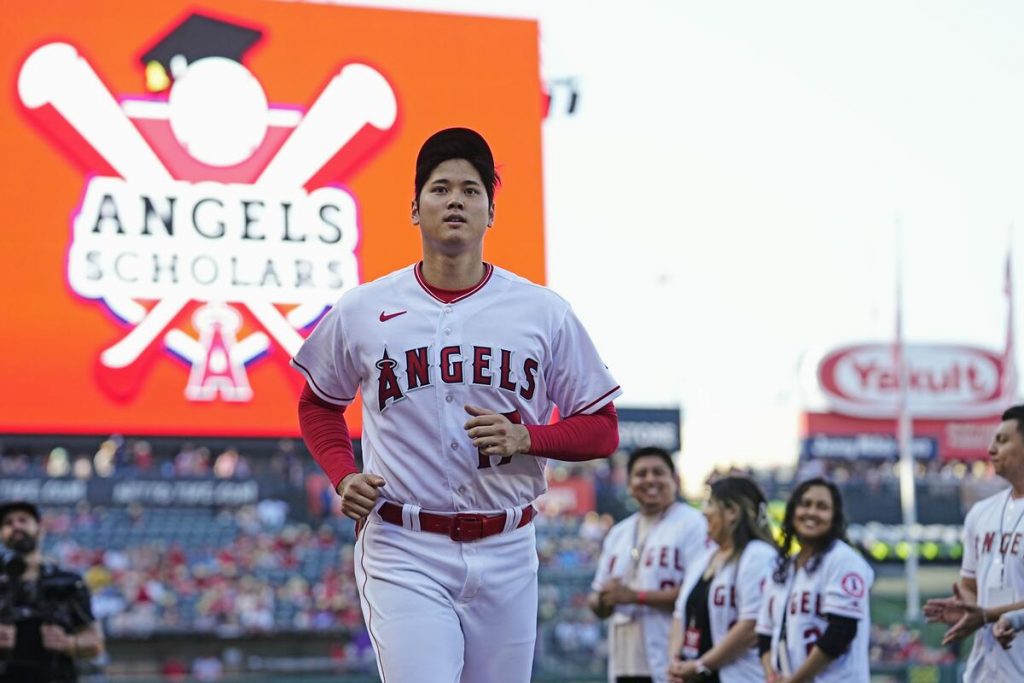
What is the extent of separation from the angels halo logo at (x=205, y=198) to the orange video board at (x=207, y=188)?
0.5 inches

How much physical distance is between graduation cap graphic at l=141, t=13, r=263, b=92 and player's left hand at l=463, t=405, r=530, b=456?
5977mm

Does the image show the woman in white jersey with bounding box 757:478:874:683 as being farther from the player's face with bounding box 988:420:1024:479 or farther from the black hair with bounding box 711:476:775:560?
the player's face with bounding box 988:420:1024:479

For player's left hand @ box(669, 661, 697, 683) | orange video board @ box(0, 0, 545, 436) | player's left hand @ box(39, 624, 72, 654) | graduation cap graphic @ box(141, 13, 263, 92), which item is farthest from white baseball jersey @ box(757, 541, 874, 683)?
graduation cap graphic @ box(141, 13, 263, 92)

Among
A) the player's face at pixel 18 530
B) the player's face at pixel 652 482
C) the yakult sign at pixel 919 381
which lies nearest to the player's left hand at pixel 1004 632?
the player's face at pixel 652 482

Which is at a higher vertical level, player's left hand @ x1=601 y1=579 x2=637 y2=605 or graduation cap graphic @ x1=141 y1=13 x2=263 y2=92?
graduation cap graphic @ x1=141 y1=13 x2=263 y2=92

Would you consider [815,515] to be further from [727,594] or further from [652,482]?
[652,482]

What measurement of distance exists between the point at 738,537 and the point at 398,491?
3.11 metres

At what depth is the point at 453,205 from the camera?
312 centimetres

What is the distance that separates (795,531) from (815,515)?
0.17 m

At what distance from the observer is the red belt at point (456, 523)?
3.07 metres

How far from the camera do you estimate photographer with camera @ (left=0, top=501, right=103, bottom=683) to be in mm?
5949

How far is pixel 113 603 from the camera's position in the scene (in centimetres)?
1923

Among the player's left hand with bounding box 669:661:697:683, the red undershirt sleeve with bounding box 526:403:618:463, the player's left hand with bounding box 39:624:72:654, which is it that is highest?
the red undershirt sleeve with bounding box 526:403:618:463

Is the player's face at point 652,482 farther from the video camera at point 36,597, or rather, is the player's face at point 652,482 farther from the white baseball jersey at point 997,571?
the video camera at point 36,597
